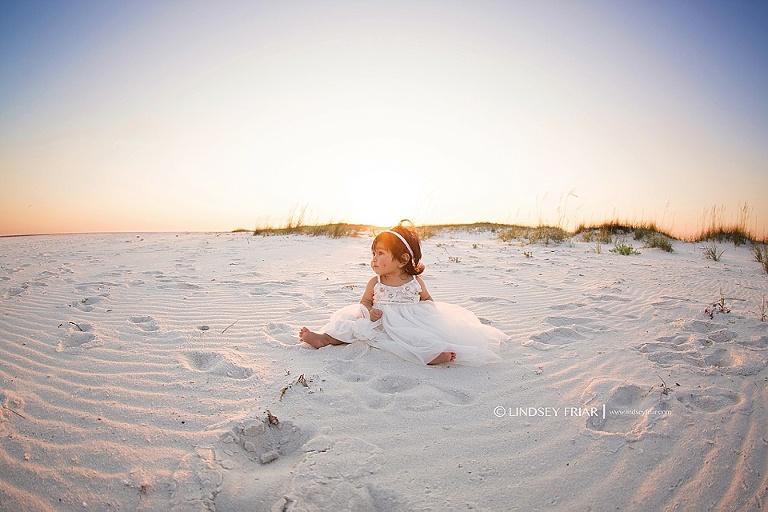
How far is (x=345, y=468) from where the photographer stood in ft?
4.97

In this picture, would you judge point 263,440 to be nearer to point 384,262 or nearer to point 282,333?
point 282,333

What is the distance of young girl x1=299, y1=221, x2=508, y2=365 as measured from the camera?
8.23 feet

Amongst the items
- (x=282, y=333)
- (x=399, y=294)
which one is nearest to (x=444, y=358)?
(x=399, y=294)

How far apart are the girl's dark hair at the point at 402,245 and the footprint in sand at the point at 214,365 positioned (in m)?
1.26

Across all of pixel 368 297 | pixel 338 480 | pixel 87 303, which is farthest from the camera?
pixel 87 303

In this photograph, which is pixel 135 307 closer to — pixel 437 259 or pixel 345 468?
pixel 345 468

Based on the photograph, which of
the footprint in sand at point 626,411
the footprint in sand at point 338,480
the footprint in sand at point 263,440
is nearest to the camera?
the footprint in sand at point 338,480

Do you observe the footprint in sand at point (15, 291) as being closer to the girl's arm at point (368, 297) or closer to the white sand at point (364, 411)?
the white sand at point (364, 411)

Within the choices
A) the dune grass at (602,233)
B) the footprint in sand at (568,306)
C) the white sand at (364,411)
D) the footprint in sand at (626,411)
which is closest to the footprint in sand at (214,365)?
the white sand at (364,411)

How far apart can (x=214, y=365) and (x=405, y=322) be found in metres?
1.32

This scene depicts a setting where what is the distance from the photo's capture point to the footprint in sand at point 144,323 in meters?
3.08

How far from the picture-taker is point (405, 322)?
9.04 feet

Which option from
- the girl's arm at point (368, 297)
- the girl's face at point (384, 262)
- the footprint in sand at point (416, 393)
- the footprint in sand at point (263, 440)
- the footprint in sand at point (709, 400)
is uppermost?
the girl's face at point (384, 262)

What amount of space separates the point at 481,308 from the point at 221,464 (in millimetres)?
2929
